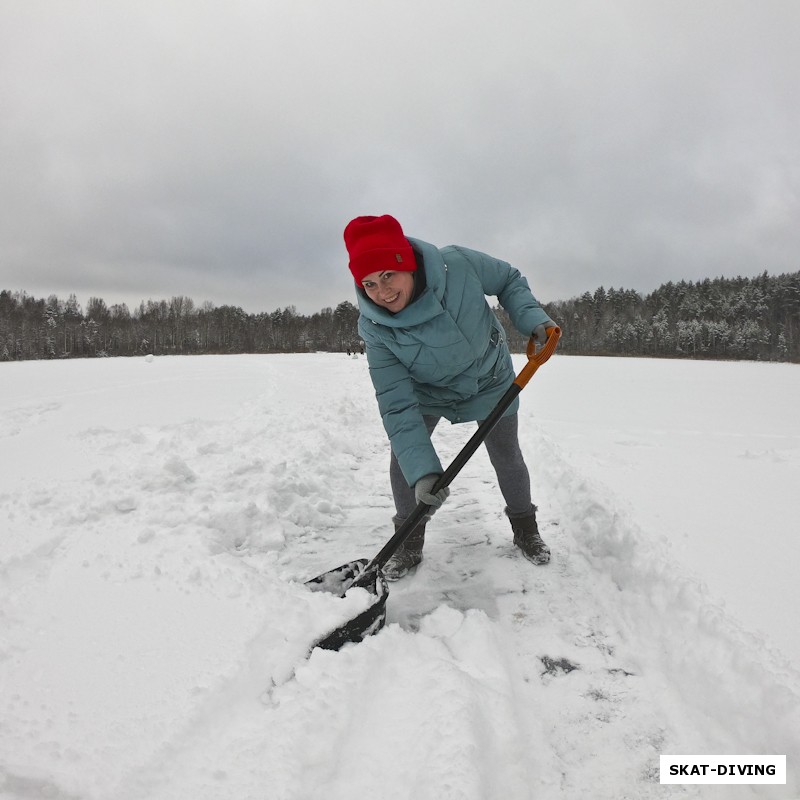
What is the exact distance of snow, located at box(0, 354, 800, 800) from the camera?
1352 mm

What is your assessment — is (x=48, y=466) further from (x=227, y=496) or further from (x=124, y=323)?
(x=124, y=323)

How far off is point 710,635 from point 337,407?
20.1 ft

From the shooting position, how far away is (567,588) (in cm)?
240

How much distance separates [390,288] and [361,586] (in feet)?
4.37

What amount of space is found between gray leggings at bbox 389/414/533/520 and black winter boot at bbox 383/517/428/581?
0.13 m

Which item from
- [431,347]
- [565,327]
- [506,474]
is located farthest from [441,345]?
[565,327]

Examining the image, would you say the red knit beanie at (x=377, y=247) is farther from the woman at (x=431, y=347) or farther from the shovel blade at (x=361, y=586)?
the shovel blade at (x=361, y=586)

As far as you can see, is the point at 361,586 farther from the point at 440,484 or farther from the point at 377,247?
the point at 377,247

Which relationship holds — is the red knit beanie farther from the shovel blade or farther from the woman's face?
the shovel blade

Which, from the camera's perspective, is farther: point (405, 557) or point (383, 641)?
point (405, 557)

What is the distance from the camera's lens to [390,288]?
2.13 meters

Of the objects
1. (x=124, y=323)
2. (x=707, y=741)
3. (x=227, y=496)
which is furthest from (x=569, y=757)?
(x=124, y=323)

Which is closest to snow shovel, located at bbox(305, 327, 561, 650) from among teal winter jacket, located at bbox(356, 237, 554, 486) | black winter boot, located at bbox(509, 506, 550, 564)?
teal winter jacket, located at bbox(356, 237, 554, 486)

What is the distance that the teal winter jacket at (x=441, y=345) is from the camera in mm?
2250
